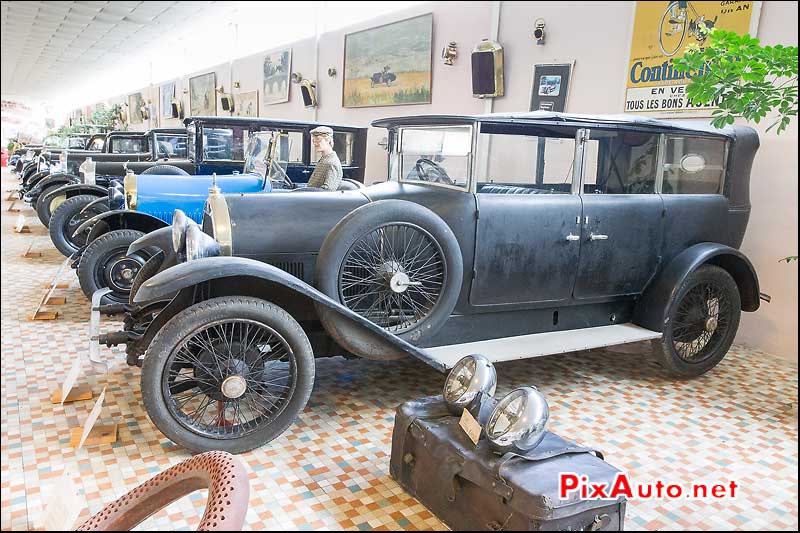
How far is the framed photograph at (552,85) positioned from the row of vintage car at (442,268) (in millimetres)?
1100

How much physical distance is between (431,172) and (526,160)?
5.68ft

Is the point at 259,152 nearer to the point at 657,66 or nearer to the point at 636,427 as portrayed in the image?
the point at 657,66

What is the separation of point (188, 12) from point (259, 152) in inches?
180

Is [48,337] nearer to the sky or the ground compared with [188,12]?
nearer to the ground

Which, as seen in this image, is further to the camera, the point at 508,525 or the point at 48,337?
the point at 48,337

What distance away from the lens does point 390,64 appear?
618cm

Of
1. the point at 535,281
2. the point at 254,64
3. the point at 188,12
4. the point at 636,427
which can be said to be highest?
the point at 254,64

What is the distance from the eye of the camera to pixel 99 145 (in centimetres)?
1157

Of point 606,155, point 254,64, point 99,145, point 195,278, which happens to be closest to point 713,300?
point 606,155

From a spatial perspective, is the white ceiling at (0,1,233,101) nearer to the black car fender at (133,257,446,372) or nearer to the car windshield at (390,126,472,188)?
the black car fender at (133,257,446,372)

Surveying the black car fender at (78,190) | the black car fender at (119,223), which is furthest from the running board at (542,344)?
the black car fender at (78,190)

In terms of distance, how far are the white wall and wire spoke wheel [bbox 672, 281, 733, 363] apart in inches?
15.6

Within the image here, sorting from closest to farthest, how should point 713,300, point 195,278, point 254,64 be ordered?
1. point 195,278
2. point 713,300
3. point 254,64

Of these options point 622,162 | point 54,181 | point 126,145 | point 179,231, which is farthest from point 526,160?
point 126,145
